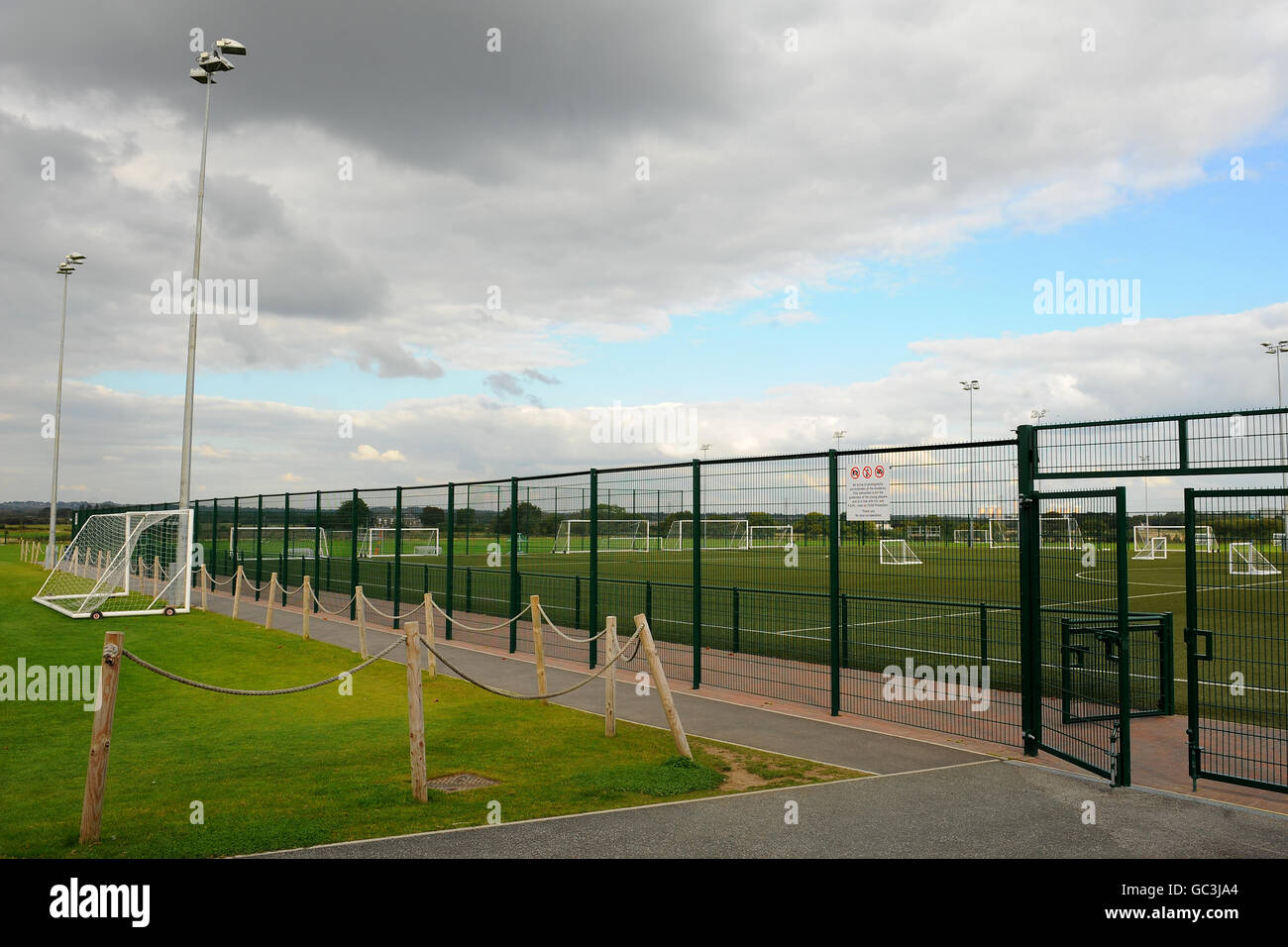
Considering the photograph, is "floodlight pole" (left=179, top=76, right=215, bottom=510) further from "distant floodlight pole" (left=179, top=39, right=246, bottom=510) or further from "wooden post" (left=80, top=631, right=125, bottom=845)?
"wooden post" (left=80, top=631, right=125, bottom=845)

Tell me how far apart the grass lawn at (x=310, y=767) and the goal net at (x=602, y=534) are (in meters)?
3.92

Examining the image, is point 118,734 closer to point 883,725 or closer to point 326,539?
point 883,725

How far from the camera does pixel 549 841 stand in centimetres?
550

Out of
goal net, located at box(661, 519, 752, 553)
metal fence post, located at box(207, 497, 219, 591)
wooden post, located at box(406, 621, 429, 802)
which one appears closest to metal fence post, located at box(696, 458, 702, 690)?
goal net, located at box(661, 519, 752, 553)

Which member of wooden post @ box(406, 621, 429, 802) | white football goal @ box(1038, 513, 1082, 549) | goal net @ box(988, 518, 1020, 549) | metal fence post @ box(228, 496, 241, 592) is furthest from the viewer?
metal fence post @ box(228, 496, 241, 592)

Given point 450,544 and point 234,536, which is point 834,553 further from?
point 234,536

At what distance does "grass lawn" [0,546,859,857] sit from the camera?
579cm

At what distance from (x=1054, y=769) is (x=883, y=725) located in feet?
6.57

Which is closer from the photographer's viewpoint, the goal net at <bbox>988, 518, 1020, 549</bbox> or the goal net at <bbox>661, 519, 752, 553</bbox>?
the goal net at <bbox>988, 518, 1020, 549</bbox>

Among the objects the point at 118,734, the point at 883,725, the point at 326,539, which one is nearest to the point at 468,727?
the point at 118,734

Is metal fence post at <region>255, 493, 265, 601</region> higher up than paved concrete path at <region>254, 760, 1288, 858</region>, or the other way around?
metal fence post at <region>255, 493, 265, 601</region>

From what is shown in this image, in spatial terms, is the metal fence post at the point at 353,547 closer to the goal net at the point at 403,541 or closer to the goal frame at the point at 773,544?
the goal net at the point at 403,541

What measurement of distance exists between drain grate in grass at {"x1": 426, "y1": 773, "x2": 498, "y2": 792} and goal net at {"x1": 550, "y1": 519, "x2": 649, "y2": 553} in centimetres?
693

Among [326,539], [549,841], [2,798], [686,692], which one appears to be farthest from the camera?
[326,539]
